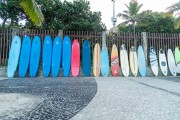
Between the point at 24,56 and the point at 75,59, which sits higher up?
the point at 24,56

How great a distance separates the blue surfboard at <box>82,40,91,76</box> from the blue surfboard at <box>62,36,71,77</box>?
59 centimetres

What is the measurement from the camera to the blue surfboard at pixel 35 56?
7570 millimetres

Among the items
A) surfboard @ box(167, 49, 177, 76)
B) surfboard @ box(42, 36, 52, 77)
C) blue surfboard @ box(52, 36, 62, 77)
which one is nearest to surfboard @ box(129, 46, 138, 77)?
surfboard @ box(167, 49, 177, 76)

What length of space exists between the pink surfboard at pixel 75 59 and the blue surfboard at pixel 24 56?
1.69 m

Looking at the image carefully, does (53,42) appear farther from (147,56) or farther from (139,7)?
(139,7)

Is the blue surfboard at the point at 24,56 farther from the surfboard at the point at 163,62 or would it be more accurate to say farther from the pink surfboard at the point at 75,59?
the surfboard at the point at 163,62

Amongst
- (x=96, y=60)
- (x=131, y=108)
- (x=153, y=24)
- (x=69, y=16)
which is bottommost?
(x=131, y=108)

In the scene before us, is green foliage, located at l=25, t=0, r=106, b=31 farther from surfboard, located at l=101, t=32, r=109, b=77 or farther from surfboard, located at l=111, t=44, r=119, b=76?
surfboard, located at l=111, t=44, r=119, b=76

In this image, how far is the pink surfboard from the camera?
7804 mm

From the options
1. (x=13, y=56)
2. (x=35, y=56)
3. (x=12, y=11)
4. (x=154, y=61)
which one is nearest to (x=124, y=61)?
(x=154, y=61)

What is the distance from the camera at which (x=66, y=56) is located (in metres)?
7.92

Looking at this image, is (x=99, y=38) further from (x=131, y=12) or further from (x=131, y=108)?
(x=131, y=12)

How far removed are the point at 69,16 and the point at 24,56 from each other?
673cm

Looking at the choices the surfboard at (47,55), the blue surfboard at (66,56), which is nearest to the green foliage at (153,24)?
the blue surfboard at (66,56)
